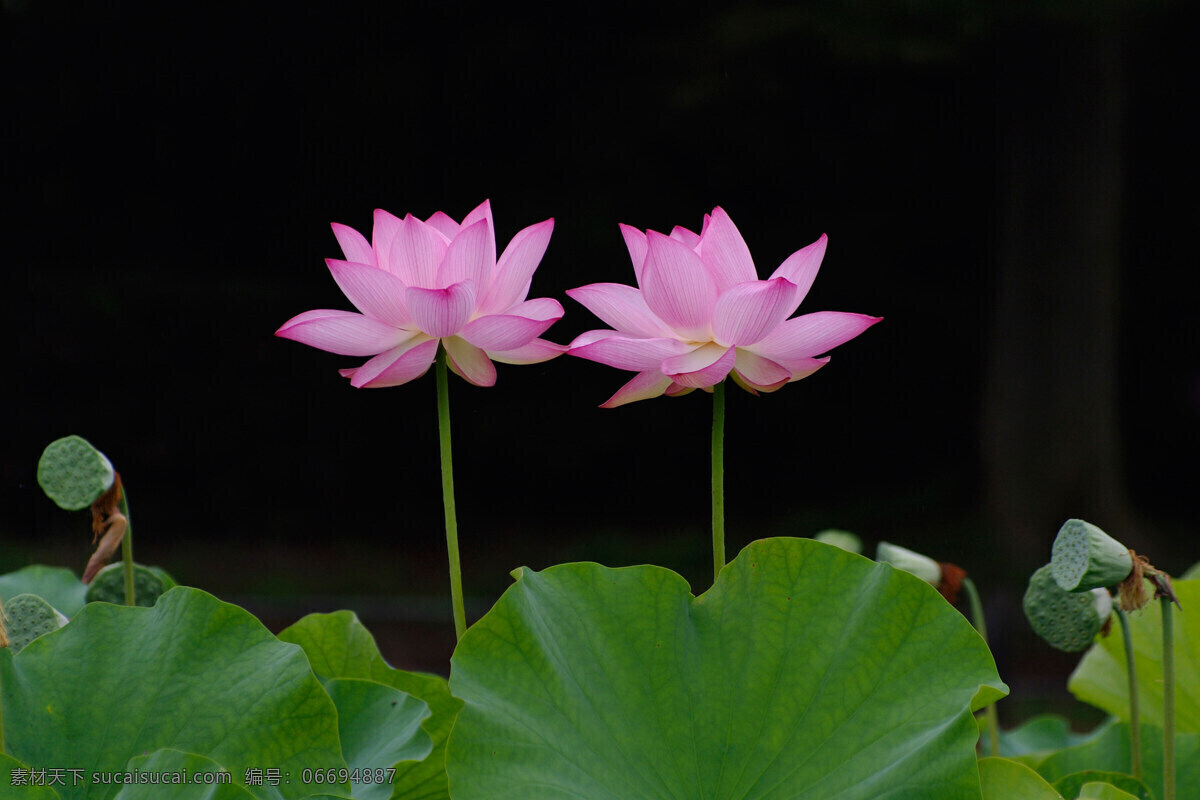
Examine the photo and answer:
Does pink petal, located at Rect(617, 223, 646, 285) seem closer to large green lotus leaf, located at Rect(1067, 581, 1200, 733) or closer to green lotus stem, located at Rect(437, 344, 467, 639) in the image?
green lotus stem, located at Rect(437, 344, 467, 639)

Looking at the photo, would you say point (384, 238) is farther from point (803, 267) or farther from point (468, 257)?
point (803, 267)

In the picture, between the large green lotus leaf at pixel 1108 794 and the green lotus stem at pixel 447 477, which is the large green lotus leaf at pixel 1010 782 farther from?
the green lotus stem at pixel 447 477

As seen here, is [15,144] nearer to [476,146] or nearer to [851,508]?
[476,146]

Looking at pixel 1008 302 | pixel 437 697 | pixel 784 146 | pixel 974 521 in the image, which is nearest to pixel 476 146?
pixel 784 146

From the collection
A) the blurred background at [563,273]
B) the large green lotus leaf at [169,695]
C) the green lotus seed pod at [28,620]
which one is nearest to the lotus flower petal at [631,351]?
the large green lotus leaf at [169,695]

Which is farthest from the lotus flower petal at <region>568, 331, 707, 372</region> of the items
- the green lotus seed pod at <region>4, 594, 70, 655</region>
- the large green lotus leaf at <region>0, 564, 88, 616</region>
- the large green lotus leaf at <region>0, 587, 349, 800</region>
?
the large green lotus leaf at <region>0, 564, 88, 616</region>
